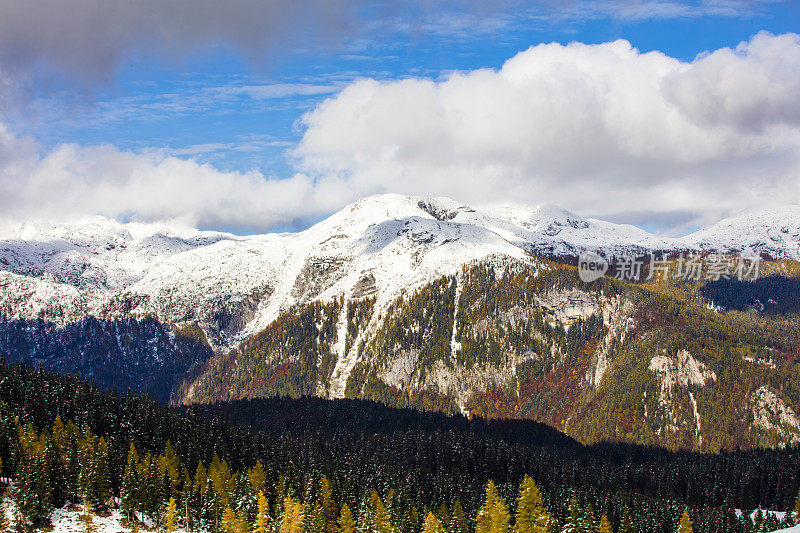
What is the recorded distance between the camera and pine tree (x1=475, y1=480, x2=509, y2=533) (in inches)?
4055

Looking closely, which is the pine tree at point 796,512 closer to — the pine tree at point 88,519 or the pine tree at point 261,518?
the pine tree at point 261,518

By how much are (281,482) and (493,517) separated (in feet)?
129

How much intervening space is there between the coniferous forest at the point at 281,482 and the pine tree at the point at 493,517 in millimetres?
328

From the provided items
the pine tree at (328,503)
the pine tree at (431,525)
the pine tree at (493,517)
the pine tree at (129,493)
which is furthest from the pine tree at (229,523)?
the pine tree at (493,517)

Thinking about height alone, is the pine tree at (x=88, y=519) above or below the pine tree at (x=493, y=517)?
below

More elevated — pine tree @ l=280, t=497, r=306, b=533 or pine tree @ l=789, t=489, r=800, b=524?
pine tree @ l=280, t=497, r=306, b=533

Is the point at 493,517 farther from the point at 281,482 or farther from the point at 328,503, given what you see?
the point at 281,482

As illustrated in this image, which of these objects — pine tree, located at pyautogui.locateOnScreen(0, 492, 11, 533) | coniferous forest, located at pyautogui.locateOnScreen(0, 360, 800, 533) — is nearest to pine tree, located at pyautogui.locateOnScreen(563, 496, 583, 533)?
coniferous forest, located at pyautogui.locateOnScreen(0, 360, 800, 533)

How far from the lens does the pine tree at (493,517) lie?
103000 mm

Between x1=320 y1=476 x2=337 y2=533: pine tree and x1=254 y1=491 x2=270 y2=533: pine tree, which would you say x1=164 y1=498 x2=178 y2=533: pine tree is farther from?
x1=320 y1=476 x2=337 y2=533: pine tree

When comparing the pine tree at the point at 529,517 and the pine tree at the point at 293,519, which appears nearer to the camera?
the pine tree at the point at 529,517

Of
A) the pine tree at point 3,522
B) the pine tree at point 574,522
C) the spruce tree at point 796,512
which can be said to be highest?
the pine tree at point 574,522

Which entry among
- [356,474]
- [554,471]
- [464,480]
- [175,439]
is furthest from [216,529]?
[554,471]

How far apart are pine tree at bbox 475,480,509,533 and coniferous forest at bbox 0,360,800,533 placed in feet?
1.08
